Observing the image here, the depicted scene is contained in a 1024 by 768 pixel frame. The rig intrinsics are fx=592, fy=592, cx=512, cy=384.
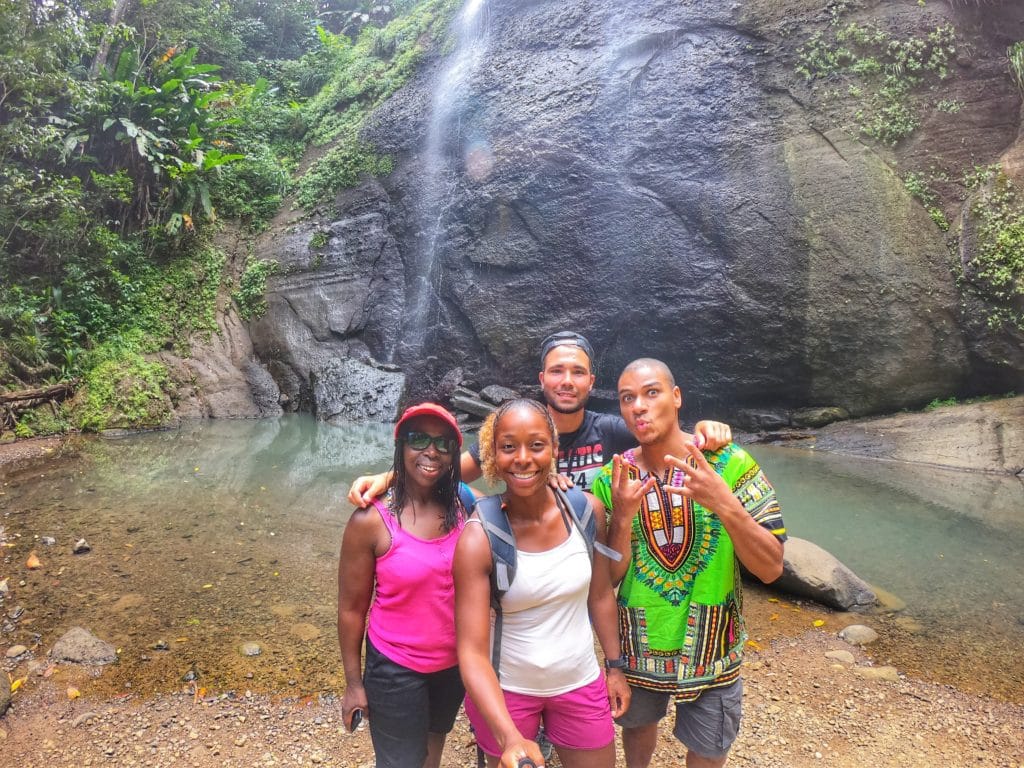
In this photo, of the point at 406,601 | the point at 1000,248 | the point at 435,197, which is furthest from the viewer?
the point at 435,197

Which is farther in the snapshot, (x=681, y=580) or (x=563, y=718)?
(x=681, y=580)

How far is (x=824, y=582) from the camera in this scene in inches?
169

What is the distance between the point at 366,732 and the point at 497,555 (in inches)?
70.3

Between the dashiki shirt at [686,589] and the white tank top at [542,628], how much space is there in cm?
28

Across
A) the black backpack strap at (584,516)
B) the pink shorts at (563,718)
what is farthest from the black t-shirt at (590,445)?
the pink shorts at (563,718)

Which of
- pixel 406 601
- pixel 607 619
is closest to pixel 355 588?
pixel 406 601

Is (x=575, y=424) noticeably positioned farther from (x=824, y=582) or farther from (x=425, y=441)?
(x=824, y=582)

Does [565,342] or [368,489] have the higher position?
[565,342]

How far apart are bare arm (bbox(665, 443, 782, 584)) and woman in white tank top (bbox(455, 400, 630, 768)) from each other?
0.37m

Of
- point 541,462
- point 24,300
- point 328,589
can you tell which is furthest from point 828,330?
point 24,300

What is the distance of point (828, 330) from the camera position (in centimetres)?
1095

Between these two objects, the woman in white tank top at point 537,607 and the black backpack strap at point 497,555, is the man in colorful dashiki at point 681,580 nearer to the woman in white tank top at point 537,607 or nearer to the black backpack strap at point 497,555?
the woman in white tank top at point 537,607

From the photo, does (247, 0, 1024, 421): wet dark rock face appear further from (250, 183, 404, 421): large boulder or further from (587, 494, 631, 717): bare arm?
(587, 494, 631, 717): bare arm

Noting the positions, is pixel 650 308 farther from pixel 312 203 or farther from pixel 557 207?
pixel 312 203
